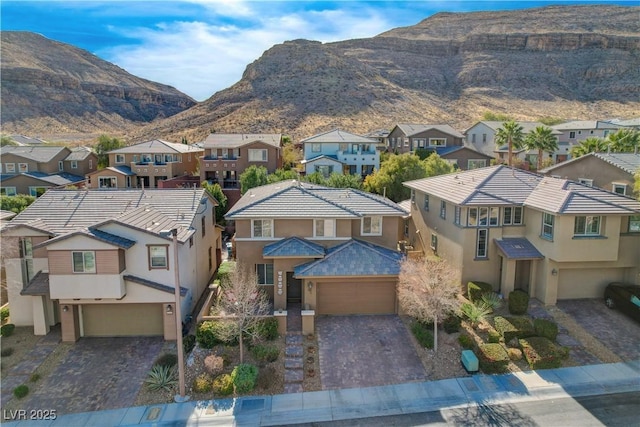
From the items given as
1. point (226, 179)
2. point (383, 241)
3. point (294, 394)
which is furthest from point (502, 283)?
point (226, 179)

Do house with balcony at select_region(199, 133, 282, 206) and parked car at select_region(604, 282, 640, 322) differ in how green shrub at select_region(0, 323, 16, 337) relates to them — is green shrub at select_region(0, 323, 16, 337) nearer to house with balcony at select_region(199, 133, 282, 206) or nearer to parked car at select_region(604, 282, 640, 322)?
house with balcony at select_region(199, 133, 282, 206)

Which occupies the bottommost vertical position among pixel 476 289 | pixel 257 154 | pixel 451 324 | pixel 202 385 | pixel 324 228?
pixel 202 385

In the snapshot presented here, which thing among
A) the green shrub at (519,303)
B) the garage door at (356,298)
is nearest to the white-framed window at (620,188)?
the green shrub at (519,303)

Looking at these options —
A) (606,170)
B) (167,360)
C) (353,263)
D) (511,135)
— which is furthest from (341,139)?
(167,360)

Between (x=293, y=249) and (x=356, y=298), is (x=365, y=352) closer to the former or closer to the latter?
(x=356, y=298)

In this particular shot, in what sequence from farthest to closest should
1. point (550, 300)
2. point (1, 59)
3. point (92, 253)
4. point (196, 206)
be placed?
1. point (1, 59)
2. point (196, 206)
3. point (550, 300)
4. point (92, 253)

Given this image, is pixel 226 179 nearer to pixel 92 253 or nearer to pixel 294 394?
pixel 92 253
